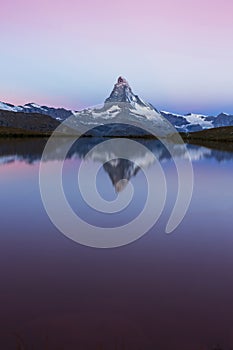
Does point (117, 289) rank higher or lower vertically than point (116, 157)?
lower

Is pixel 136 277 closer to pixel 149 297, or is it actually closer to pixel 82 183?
pixel 149 297

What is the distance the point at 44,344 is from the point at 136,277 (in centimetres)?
513

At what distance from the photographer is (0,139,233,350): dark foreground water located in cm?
912

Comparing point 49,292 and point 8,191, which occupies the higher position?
point 8,191

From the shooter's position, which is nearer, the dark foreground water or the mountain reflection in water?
the dark foreground water

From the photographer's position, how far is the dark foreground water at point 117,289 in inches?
359

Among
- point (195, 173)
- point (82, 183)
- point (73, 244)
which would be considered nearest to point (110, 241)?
point (73, 244)

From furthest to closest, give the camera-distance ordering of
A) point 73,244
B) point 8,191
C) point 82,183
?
point 82,183 → point 8,191 → point 73,244

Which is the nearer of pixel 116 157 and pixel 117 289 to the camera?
pixel 117 289

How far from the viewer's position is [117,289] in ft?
39.0

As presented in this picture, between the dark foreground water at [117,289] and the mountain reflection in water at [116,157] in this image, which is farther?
the mountain reflection in water at [116,157]

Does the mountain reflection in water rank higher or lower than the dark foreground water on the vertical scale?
higher

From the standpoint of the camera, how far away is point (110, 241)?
17.2 meters

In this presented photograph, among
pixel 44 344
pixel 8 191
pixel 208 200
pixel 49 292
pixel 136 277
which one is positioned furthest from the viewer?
pixel 8 191
